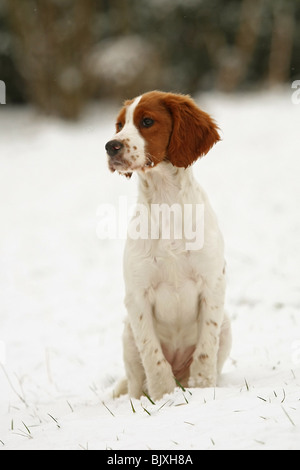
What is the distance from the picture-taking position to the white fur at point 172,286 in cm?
280

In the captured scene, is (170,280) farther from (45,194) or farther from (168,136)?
(45,194)

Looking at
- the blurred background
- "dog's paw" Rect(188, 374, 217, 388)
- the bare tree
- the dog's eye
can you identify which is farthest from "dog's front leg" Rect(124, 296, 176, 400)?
the bare tree

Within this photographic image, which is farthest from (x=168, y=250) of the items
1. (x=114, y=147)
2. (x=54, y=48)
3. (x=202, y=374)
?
(x=54, y=48)

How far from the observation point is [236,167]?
1030 cm

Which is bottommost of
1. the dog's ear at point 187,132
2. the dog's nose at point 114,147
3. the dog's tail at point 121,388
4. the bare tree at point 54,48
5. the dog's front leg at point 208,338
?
the dog's tail at point 121,388

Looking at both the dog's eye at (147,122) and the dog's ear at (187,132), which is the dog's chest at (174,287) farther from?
the dog's eye at (147,122)

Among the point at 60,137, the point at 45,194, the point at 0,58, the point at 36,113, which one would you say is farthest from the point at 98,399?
the point at 0,58

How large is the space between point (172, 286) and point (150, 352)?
0.42 meters

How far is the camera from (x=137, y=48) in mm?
14867

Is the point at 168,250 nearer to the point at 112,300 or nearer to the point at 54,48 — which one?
the point at 112,300

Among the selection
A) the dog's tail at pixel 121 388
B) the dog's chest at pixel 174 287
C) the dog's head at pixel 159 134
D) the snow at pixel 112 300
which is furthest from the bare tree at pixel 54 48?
the dog's chest at pixel 174 287

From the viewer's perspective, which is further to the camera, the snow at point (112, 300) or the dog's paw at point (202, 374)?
the dog's paw at point (202, 374)

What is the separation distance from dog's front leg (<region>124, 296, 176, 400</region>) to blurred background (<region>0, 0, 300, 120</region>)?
12.2m

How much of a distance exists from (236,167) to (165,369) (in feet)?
25.9
